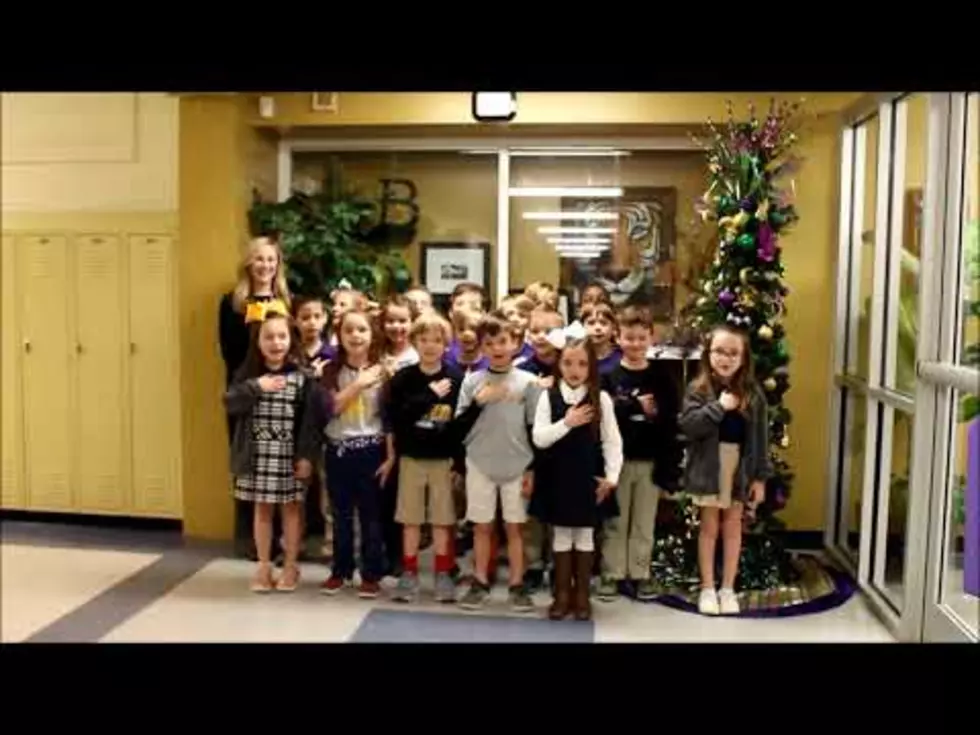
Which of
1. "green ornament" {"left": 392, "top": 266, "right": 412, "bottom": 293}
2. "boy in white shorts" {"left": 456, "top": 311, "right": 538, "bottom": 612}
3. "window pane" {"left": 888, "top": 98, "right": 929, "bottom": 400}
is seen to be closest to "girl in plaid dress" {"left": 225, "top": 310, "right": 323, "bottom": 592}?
"boy in white shorts" {"left": 456, "top": 311, "right": 538, "bottom": 612}

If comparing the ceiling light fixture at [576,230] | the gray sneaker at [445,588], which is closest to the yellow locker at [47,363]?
the gray sneaker at [445,588]

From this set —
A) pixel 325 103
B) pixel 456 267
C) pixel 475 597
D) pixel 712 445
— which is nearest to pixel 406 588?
pixel 475 597

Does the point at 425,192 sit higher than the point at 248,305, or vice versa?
the point at 425,192

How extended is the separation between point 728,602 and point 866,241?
4.93 ft

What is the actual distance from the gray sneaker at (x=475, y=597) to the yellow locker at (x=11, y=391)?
6.57ft

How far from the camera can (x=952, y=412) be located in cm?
309

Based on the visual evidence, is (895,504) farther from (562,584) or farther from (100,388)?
(100,388)

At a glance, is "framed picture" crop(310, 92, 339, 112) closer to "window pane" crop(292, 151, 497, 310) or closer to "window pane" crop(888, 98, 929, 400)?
"window pane" crop(292, 151, 497, 310)

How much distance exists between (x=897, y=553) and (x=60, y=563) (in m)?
2.99
